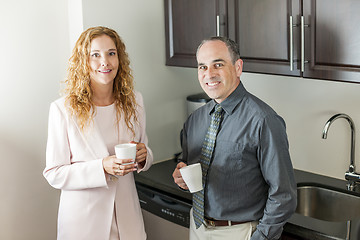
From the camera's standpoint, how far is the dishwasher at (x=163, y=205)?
95.7 inches

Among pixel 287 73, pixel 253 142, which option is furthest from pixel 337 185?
pixel 253 142

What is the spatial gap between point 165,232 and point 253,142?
0.93 m

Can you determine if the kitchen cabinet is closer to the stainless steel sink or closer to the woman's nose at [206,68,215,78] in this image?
the woman's nose at [206,68,215,78]

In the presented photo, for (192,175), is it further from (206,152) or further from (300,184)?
(300,184)

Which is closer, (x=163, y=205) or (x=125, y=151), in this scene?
(x=125, y=151)

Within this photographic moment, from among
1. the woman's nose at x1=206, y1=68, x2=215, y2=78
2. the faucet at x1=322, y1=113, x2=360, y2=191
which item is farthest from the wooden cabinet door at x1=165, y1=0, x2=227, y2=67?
the faucet at x1=322, y1=113, x2=360, y2=191

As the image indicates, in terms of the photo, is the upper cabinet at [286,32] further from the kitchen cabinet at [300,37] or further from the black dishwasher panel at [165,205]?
the black dishwasher panel at [165,205]

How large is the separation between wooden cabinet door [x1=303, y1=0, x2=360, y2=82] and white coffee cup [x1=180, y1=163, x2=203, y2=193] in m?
0.73

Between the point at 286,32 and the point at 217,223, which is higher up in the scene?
the point at 286,32

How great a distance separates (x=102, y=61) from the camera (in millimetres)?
2064

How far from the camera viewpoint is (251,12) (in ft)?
7.59

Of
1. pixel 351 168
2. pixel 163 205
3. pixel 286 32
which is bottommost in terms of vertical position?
pixel 163 205

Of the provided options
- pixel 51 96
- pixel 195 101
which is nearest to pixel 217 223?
pixel 195 101

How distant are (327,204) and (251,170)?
30.5 inches
